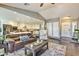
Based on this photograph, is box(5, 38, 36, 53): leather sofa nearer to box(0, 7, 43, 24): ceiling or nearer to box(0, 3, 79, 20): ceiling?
box(0, 7, 43, 24): ceiling

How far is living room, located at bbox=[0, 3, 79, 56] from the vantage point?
7.31ft

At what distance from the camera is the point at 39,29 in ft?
7.62

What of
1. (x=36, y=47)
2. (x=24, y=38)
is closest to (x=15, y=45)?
(x=24, y=38)

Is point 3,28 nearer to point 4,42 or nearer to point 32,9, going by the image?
point 4,42

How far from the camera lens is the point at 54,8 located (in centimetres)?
228

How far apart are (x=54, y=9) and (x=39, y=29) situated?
50 centimetres

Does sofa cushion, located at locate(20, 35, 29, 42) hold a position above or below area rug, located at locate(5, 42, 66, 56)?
above

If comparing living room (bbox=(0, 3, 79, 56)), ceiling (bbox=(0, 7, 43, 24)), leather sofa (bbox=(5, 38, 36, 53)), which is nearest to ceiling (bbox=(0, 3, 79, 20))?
living room (bbox=(0, 3, 79, 56))

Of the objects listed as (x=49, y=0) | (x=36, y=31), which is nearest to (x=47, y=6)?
(x=49, y=0)

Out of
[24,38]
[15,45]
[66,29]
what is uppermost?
[66,29]

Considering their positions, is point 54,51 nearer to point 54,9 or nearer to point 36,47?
point 36,47

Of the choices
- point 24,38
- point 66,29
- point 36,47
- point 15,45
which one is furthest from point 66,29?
point 15,45

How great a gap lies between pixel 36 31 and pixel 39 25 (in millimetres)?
136

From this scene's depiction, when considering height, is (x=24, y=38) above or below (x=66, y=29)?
below
